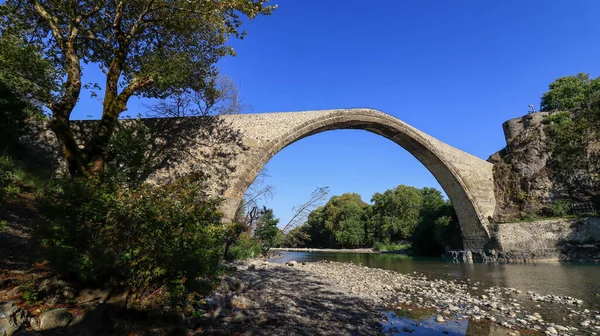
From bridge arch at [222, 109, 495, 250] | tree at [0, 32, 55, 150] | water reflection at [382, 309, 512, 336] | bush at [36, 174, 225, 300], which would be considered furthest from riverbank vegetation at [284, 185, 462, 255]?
bush at [36, 174, 225, 300]

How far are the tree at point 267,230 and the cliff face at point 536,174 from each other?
15633mm

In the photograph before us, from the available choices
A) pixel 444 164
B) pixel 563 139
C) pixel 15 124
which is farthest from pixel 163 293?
pixel 563 139

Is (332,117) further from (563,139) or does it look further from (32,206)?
(563,139)

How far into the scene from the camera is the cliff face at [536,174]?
59.9 feet

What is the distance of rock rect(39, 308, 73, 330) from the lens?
286cm

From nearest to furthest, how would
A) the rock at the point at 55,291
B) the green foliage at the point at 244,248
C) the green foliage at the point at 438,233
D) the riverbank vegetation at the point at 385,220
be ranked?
the rock at the point at 55,291, the green foliage at the point at 244,248, the green foliage at the point at 438,233, the riverbank vegetation at the point at 385,220

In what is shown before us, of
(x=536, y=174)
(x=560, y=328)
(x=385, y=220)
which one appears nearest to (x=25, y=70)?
(x=560, y=328)

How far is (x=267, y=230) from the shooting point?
65.2 ft

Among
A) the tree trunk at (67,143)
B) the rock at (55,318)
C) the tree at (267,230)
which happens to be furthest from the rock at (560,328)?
the tree at (267,230)

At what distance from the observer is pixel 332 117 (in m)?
16.5

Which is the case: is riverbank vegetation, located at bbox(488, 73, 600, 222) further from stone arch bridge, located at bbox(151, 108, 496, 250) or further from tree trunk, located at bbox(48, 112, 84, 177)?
tree trunk, located at bbox(48, 112, 84, 177)

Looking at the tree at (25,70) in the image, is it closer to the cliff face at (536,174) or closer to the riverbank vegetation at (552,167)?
the riverbank vegetation at (552,167)

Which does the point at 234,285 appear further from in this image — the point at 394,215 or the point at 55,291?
the point at 394,215

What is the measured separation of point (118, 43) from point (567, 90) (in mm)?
→ 43158
